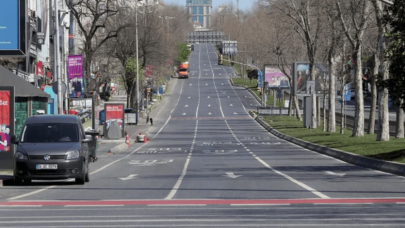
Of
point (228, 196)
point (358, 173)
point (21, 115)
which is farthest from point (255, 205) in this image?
point (21, 115)

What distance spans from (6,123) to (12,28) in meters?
13.1

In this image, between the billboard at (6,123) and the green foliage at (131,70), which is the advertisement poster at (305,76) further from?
the billboard at (6,123)

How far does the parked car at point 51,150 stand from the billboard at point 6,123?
2.24m

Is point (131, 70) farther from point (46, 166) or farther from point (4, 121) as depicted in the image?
point (46, 166)

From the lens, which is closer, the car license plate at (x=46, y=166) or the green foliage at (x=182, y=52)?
the car license plate at (x=46, y=166)

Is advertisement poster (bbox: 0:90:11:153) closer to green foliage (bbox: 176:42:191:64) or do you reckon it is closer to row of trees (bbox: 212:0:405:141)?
row of trees (bbox: 212:0:405:141)

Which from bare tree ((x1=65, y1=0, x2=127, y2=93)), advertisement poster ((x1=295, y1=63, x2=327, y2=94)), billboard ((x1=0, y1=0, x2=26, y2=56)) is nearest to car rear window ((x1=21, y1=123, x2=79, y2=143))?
billboard ((x1=0, y1=0, x2=26, y2=56))

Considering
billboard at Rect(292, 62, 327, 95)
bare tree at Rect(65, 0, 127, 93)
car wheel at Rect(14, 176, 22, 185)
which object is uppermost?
bare tree at Rect(65, 0, 127, 93)

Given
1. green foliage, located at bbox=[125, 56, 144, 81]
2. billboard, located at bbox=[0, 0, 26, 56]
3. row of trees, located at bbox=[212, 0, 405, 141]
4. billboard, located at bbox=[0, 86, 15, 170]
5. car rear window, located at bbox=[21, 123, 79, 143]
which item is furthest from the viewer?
green foliage, located at bbox=[125, 56, 144, 81]

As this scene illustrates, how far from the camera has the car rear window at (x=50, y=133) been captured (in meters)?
20.5

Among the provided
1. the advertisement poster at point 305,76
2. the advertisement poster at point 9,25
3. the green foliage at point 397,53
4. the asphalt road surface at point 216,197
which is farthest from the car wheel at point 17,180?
the advertisement poster at point 305,76

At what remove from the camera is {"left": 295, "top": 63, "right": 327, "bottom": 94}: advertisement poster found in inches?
2568

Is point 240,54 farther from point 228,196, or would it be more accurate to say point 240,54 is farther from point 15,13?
point 228,196

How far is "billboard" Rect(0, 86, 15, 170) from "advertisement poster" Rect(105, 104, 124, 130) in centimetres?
3199
